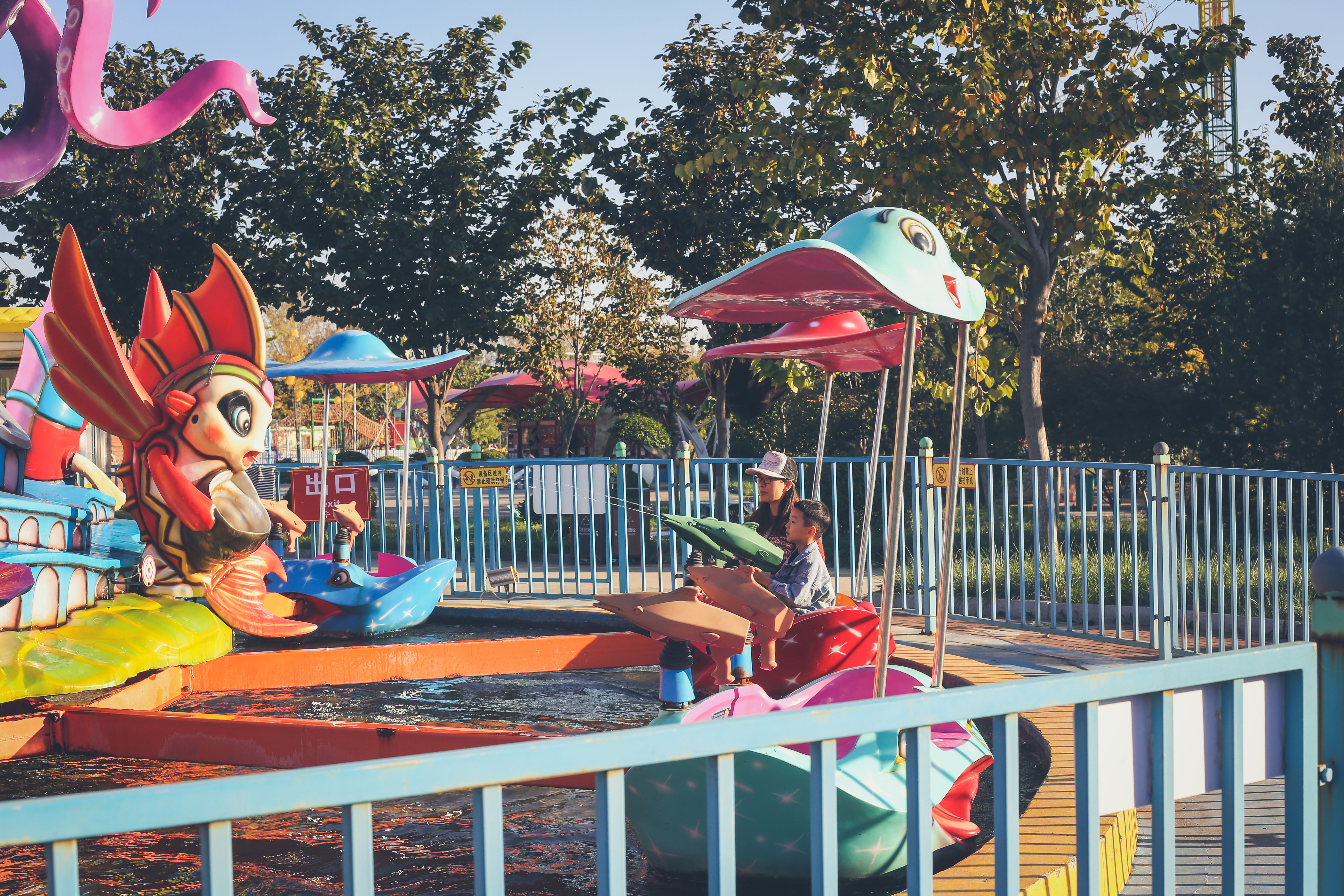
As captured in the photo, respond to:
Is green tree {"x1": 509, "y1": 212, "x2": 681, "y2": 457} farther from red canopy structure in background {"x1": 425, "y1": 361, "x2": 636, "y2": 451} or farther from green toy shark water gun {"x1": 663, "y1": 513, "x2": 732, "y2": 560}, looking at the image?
green toy shark water gun {"x1": 663, "y1": 513, "x2": 732, "y2": 560}

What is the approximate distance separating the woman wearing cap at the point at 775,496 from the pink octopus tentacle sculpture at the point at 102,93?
387 centimetres

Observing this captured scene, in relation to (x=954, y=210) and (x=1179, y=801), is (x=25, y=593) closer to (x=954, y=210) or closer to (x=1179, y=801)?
(x=1179, y=801)

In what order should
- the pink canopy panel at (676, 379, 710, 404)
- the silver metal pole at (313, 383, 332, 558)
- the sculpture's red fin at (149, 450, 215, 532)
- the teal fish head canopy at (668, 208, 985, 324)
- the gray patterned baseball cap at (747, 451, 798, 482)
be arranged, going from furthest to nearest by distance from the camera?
the pink canopy panel at (676, 379, 710, 404) → the silver metal pole at (313, 383, 332, 558) → the sculpture's red fin at (149, 450, 215, 532) → the gray patterned baseball cap at (747, 451, 798, 482) → the teal fish head canopy at (668, 208, 985, 324)

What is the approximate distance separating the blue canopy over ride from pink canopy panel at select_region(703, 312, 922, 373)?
3642 mm

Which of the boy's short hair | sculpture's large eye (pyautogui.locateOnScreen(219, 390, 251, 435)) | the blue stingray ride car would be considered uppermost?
sculpture's large eye (pyautogui.locateOnScreen(219, 390, 251, 435))

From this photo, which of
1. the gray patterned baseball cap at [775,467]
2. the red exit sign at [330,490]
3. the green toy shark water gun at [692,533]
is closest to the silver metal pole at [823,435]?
the gray patterned baseball cap at [775,467]

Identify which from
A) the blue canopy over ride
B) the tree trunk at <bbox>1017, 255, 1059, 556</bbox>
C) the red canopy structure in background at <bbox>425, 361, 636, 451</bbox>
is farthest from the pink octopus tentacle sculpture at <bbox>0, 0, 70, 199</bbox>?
the red canopy structure in background at <bbox>425, 361, 636, 451</bbox>

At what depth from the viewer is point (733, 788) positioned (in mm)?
1917

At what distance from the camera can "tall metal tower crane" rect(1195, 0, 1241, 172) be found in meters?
11.0

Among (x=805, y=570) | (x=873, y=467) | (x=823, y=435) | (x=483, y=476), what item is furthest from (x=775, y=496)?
(x=483, y=476)

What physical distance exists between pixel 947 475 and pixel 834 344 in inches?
80.9

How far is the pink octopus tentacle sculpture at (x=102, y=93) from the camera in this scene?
20.2ft

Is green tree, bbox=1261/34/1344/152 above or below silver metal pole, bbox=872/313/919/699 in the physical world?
above

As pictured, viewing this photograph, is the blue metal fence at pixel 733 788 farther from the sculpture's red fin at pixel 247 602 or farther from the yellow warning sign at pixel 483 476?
the yellow warning sign at pixel 483 476
